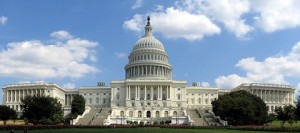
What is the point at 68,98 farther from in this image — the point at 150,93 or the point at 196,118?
the point at 196,118

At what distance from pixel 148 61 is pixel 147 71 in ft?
13.9

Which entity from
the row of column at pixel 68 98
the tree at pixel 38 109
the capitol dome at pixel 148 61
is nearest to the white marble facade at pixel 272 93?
the capitol dome at pixel 148 61

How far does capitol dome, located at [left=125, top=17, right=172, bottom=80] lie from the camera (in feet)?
588

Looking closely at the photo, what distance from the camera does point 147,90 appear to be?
16450cm

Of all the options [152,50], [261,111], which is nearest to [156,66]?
[152,50]

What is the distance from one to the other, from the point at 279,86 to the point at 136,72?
56.9 meters

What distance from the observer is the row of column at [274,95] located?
180 metres

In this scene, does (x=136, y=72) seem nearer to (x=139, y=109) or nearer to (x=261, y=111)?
(x=139, y=109)

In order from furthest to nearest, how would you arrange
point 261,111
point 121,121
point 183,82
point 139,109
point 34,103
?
point 183,82, point 139,109, point 121,121, point 261,111, point 34,103

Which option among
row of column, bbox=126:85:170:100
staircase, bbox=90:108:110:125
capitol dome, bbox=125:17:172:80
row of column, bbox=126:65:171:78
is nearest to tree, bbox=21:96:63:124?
staircase, bbox=90:108:110:125

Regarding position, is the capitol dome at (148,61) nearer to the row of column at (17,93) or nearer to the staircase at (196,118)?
the staircase at (196,118)

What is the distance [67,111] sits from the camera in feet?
474

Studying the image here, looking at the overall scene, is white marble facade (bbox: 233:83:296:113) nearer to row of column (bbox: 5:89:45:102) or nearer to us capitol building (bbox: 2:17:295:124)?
us capitol building (bbox: 2:17:295:124)

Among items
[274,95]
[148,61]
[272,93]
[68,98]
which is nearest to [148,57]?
[148,61]
